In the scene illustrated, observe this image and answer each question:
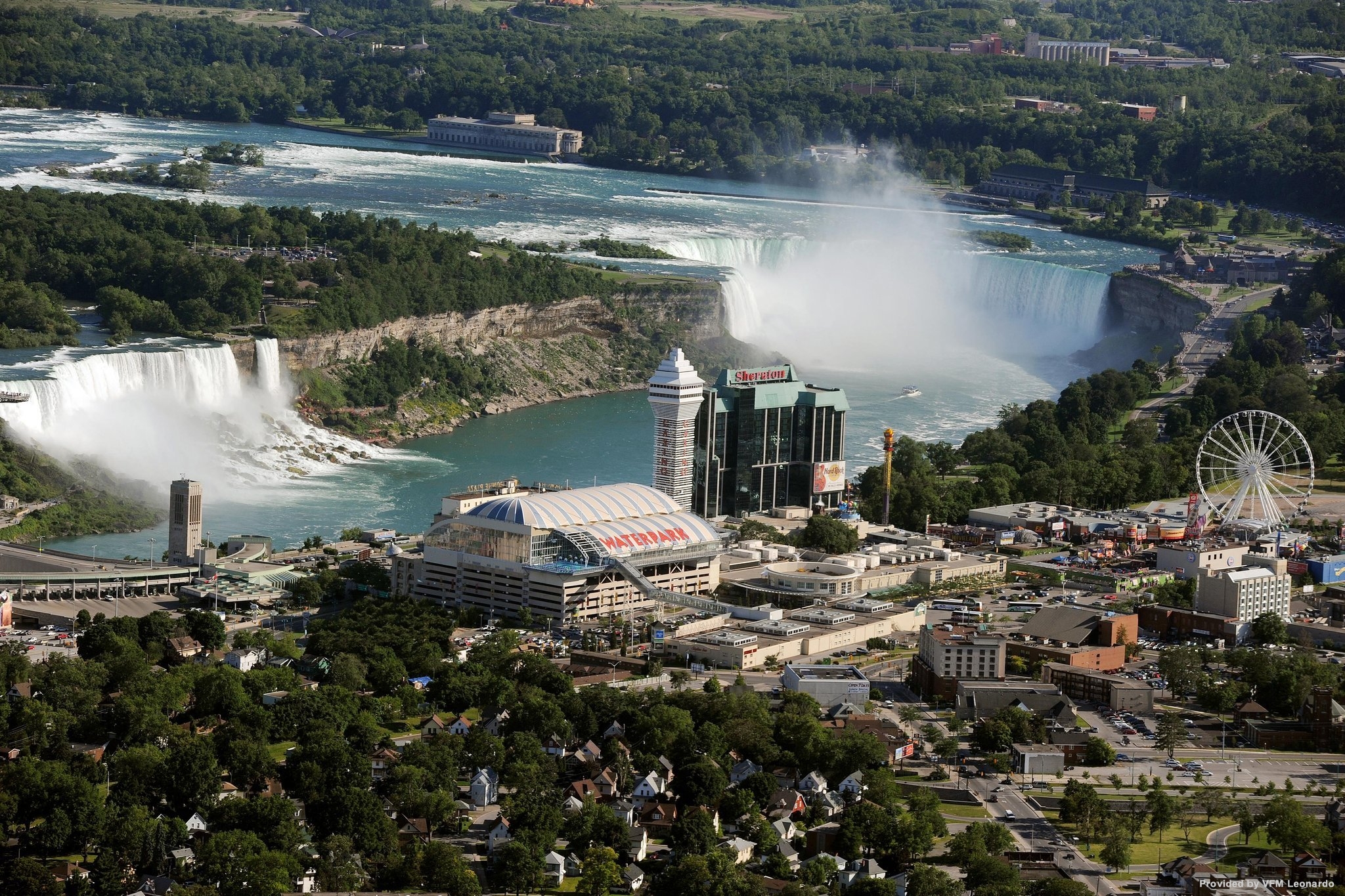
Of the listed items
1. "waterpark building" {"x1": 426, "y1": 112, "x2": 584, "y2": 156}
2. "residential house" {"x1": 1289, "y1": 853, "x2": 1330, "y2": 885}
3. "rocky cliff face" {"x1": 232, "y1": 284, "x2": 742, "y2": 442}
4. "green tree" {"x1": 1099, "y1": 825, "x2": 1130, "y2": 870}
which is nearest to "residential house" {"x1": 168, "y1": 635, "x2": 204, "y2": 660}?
"green tree" {"x1": 1099, "y1": 825, "x2": 1130, "y2": 870}

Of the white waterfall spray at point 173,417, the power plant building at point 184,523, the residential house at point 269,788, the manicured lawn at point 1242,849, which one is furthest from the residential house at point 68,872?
the white waterfall spray at point 173,417

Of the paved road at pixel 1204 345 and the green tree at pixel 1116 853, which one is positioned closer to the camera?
the green tree at pixel 1116 853

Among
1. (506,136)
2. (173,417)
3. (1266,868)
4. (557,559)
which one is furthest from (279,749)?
(506,136)

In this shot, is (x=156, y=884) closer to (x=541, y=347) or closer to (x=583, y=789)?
(x=583, y=789)

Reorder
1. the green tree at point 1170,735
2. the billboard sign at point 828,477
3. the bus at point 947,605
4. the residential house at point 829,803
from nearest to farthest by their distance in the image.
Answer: the residential house at point 829,803, the green tree at point 1170,735, the bus at point 947,605, the billboard sign at point 828,477

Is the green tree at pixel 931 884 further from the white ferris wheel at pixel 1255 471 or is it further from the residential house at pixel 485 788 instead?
the white ferris wheel at pixel 1255 471

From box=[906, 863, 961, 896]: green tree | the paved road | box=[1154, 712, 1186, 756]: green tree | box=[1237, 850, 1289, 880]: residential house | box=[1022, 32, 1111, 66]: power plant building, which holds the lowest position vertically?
the paved road

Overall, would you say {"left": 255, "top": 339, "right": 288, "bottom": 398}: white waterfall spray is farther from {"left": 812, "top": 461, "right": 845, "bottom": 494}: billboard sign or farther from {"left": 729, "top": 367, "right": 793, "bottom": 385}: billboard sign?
{"left": 812, "top": 461, "right": 845, "bottom": 494}: billboard sign
